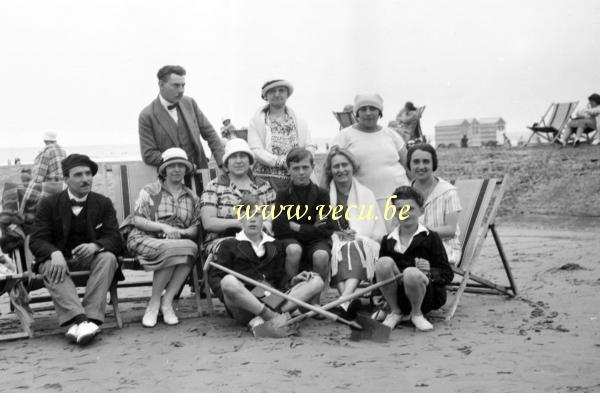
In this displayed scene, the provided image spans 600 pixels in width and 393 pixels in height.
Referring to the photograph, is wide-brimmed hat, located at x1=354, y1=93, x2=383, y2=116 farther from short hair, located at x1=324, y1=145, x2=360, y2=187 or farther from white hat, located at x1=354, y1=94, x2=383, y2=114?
short hair, located at x1=324, y1=145, x2=360, y2=187

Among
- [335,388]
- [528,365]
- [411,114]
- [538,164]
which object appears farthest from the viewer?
[538,164]

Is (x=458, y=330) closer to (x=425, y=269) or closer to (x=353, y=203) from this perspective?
(x=425, y=269)

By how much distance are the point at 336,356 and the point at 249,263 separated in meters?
1.14

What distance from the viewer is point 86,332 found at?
173 inches

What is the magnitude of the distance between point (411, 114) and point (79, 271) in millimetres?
9358

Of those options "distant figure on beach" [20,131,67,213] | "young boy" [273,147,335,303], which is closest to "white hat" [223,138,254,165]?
"young boy" [273,147,335,303]

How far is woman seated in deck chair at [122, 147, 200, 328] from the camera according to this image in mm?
4969

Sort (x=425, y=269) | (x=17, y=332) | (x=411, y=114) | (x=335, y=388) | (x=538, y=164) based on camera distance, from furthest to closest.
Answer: (x=538, y=164) → (x=411, y=114) → (x=17, y=332) → (x=425, y=269) → (x=335, y=388)

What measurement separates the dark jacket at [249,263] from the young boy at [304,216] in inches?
2.9

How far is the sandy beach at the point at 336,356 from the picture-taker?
340 centimetres

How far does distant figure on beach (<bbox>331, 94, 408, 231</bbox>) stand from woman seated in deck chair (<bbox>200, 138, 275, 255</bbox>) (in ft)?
2.43

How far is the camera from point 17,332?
4.93 m

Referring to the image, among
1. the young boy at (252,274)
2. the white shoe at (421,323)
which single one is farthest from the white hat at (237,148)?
the white shoe at (421,323)

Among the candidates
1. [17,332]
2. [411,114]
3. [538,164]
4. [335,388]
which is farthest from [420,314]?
[538,164]
